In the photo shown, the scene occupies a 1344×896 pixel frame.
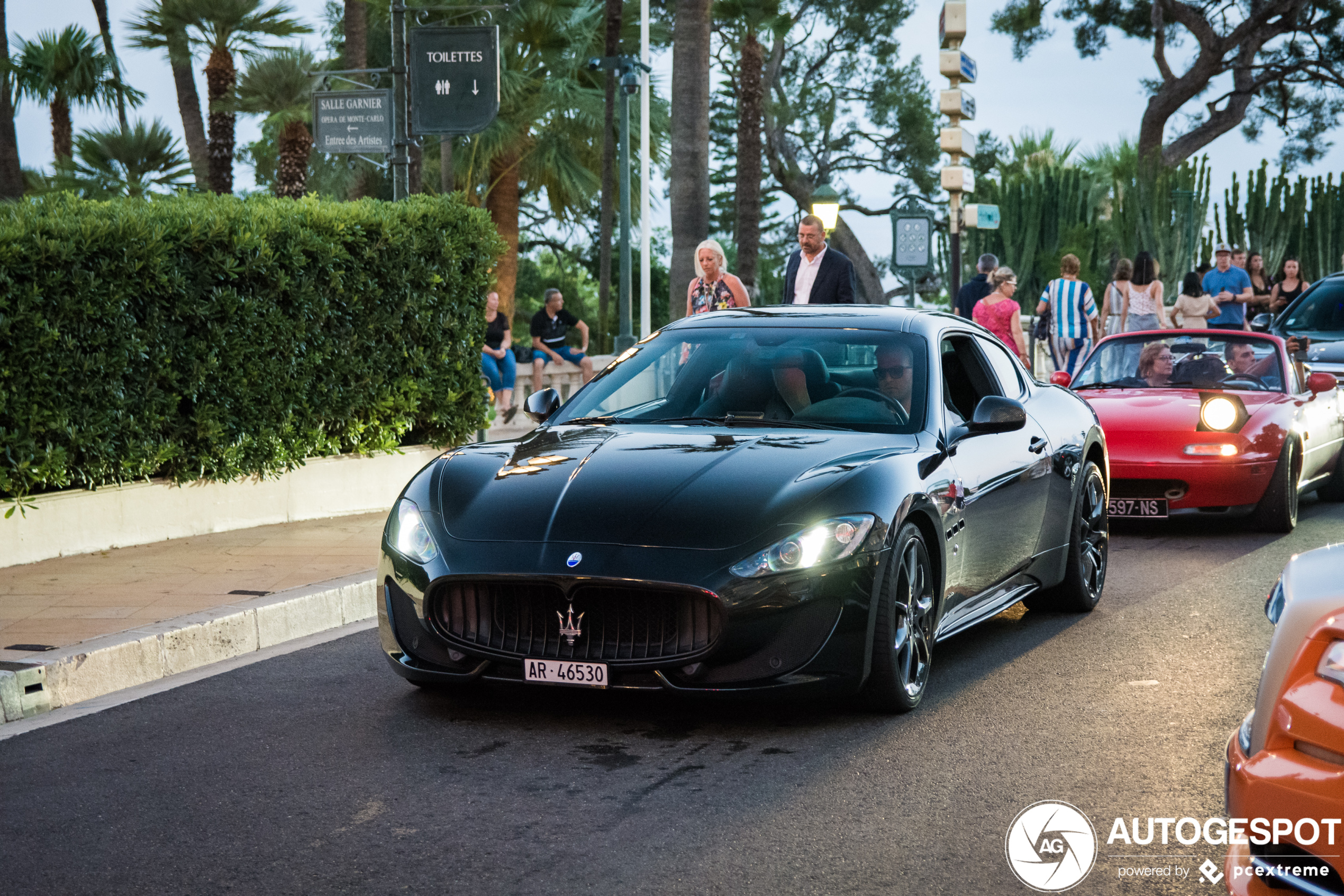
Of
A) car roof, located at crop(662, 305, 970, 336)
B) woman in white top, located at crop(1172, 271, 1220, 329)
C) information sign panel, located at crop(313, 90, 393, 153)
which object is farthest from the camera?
woman in white top, located at crop(1172, 271, 1220, 329)

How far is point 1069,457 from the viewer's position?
24.4ft

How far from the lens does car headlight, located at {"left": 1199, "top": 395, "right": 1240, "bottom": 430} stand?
409 inches

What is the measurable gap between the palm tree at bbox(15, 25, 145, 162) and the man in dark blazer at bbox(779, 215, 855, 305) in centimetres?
3124

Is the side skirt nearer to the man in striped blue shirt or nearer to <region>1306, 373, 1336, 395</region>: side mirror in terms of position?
<region>1306, 373, 1336, 395</region>: side mirror

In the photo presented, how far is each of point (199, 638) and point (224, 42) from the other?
27.3 m

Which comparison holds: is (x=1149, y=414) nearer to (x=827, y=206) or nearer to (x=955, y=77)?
(x=955, y=77)

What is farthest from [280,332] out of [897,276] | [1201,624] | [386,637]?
[897,276]

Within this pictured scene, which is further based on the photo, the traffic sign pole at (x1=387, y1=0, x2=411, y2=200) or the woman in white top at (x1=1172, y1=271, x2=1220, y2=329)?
the woman in white top at (x1=1172, y1=271, x2=1220, y2=329)

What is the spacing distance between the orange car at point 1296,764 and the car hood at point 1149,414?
737 centimetres

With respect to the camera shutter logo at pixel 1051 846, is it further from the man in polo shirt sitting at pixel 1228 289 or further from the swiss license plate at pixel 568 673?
the man in polo shirt sitting at pixel 1228 289

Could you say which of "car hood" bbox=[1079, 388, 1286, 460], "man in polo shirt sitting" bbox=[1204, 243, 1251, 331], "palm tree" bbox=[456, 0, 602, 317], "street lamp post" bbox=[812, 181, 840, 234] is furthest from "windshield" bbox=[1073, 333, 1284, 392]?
"palm tree" bbox=[456, 0, 602, 317]

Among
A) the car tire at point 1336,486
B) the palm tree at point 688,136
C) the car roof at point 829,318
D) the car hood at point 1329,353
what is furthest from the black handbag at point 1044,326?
the car roof at point 829,318

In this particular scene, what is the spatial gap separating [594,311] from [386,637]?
4480cm

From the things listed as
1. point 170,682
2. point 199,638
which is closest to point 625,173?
point 199,638
